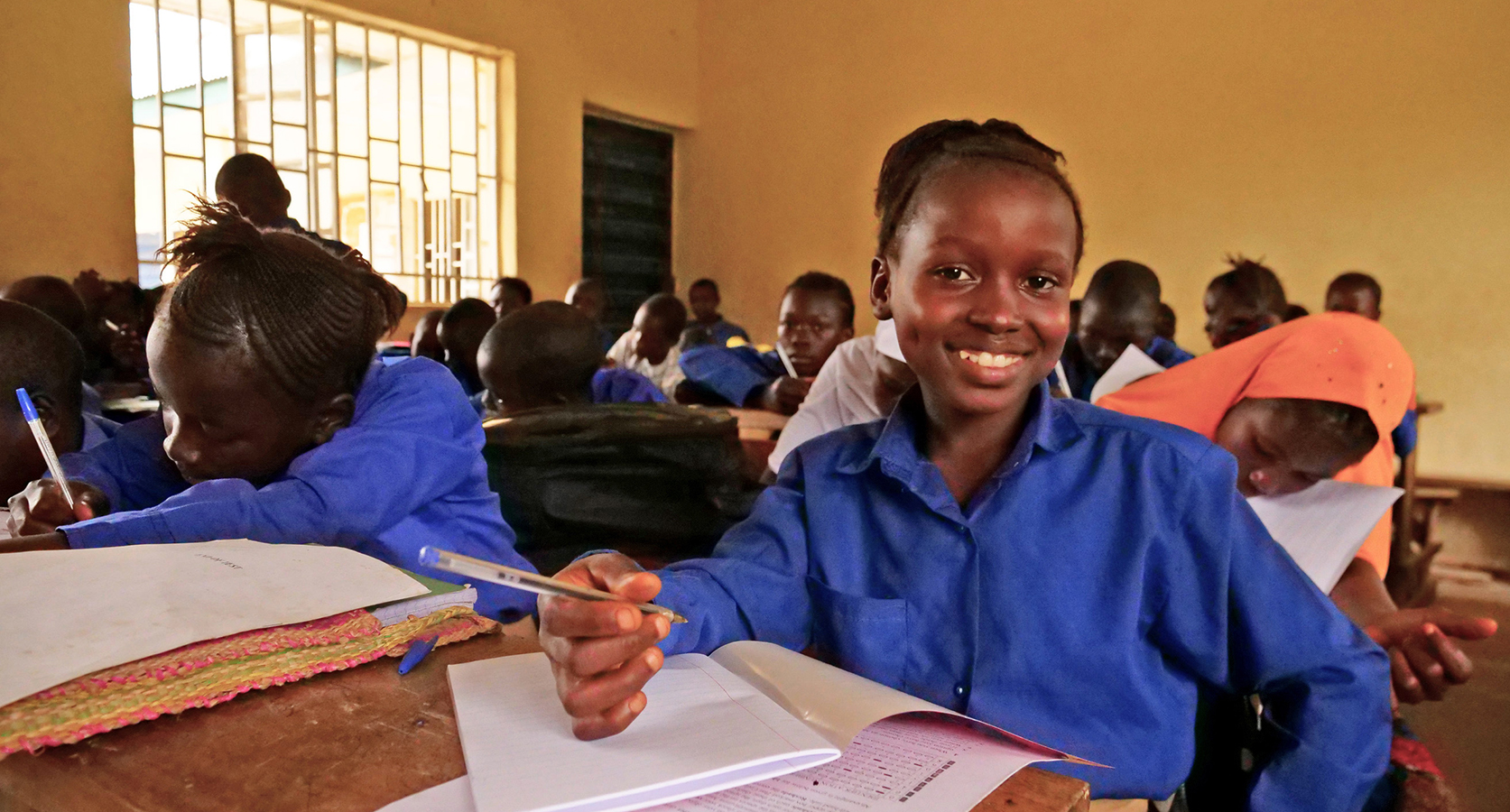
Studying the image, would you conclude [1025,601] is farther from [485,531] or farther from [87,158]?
[87,158]

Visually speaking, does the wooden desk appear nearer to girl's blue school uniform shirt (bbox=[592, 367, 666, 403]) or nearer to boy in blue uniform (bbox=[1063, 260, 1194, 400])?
girl's blue school uniform shirt (bbox=[592, 367, 666, 403])

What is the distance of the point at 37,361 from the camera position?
1.55 meters

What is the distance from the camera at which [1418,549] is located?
173 inches

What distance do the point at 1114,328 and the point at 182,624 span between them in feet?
9.62

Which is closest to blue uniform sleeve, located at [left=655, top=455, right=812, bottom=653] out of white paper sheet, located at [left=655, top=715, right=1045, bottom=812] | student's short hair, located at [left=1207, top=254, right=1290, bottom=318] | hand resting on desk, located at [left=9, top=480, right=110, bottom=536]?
white paper sheet, located at [left=655, top=715, right=1045, bottom=812]

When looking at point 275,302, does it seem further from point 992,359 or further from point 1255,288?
point 1255,288

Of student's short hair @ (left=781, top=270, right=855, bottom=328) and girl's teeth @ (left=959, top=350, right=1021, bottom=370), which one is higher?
student's short hair @ (left=781, top=270, right=855, bottom=328)

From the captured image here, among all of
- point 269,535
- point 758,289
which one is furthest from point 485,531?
point 758,289

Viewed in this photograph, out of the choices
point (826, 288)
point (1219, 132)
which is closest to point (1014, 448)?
point (826, 288)

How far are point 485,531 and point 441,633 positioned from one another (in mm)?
551

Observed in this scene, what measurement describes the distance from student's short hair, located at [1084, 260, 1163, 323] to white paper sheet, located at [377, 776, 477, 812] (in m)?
2.96

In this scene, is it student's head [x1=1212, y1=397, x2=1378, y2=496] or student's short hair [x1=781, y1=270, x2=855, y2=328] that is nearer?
student's head [x1=1212, y1=397, x2=1378, y2=496]

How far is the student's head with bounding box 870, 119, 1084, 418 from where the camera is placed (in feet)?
3.19

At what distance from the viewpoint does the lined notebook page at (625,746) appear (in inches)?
21.0
